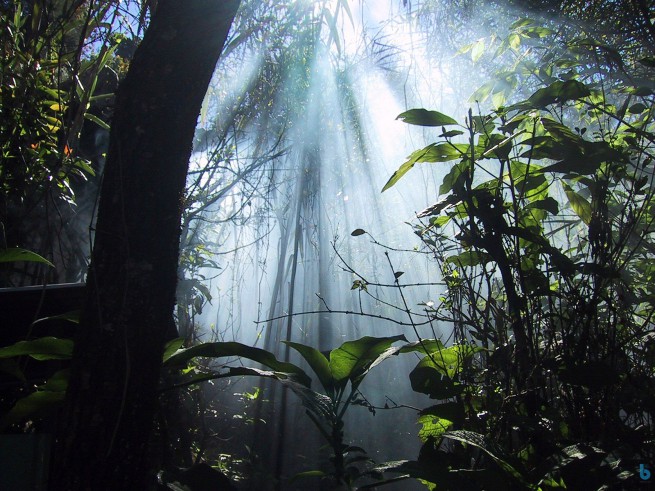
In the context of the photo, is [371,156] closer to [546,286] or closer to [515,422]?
[546,286]

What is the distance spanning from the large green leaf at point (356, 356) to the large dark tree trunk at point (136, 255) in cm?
39

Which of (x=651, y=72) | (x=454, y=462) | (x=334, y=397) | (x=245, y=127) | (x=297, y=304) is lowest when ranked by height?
(x=454, y=462)

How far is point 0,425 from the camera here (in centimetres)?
107

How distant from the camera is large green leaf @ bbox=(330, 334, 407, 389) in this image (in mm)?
1114

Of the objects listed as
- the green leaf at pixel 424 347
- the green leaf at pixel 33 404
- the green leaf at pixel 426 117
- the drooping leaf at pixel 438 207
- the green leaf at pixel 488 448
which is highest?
the green leaf at pixel 426 117

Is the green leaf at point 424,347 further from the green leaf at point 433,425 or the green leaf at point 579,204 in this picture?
the green leaf at point 579,204

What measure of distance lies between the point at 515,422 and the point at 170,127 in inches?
33.0

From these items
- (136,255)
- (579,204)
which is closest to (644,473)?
(579,204)

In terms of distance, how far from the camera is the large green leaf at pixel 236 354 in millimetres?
1045

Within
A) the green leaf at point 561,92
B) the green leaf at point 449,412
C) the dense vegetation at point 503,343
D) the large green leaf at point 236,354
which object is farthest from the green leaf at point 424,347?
the green leaf at point 561,92

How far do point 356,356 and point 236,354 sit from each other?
0.84ft

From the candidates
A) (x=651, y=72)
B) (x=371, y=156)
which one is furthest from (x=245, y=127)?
(x=651, y=72)

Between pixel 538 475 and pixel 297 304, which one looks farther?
pixel 297 304

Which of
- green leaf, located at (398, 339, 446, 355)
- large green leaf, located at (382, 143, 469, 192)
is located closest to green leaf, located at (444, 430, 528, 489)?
green leaf, located at (398, 339, 446, 355)
